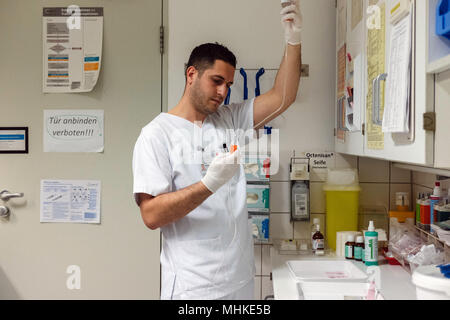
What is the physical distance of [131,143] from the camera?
5.46 feet

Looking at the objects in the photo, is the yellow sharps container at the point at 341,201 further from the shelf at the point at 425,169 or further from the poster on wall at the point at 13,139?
the poster on wall at the point at 13,139

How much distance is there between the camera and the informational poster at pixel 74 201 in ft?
5.43

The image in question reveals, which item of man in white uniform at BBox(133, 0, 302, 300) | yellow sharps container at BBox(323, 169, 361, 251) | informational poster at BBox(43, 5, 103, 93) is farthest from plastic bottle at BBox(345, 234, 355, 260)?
informational poster at BBox(43, 5, 103, 93)

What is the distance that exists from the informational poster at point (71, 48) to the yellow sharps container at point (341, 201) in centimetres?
101

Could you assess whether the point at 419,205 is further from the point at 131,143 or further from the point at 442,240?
the point at 131,143

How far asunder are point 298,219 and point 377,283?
489 mm

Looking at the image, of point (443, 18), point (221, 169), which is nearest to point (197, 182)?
point (221, 169)

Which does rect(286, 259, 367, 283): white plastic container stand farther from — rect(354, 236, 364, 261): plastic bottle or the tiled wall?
the tiled wall

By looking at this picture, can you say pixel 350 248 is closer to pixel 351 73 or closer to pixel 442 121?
pixel 351 73

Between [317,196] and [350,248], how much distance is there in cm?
30

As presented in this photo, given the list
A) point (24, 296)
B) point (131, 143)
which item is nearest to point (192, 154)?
point (131, 143)

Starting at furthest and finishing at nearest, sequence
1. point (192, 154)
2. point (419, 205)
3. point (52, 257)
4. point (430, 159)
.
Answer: point (52, 257), point (419, 205), point (192, 154), point (430, 159)

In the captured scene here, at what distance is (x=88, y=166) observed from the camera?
166 centimetres
